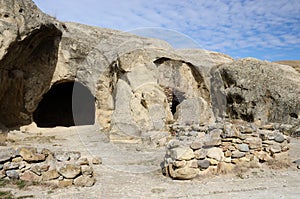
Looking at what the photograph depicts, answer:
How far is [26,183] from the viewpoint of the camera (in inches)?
225

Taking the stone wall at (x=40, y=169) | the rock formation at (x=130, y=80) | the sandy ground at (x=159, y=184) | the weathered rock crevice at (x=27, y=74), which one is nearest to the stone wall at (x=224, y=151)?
the sandy ground at (x=159, y=184)

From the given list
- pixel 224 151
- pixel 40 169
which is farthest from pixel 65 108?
pixel 224 151

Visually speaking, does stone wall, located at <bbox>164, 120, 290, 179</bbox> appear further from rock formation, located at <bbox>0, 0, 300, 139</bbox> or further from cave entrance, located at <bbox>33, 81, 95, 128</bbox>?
cave entrance, located at <bbox>33, 81, 95, 128</bbox>

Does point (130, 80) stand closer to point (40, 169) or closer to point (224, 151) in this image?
point (224, 151)

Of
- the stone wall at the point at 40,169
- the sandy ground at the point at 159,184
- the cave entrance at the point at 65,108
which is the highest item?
the cave entrance at the point at 65,108

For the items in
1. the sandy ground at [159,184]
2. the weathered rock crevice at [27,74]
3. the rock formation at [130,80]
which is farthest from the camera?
the rock formation at [130,80]

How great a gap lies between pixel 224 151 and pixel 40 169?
458 cm

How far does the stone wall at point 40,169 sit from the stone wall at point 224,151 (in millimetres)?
2121

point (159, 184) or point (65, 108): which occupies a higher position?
point (65, 108)

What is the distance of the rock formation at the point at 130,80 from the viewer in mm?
13305

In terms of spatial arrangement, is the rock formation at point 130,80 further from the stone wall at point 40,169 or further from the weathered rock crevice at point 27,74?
the stone wall at point 40,169

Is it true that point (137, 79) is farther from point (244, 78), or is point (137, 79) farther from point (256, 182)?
point (256, 182)

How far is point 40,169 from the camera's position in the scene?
231 inches

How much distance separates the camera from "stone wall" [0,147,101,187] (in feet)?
19.0
